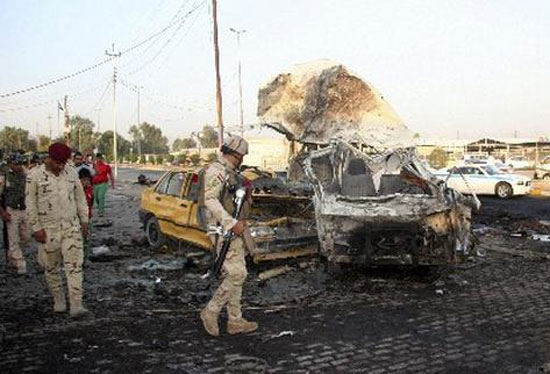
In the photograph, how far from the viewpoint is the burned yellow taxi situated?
8156mm

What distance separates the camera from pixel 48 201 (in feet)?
19.2

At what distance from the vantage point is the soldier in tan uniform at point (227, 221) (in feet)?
16.6

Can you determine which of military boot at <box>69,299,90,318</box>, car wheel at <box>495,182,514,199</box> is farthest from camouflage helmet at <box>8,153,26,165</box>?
car wheel at <box>495,182,514,199</box>

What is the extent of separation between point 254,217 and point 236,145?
3.70 meters

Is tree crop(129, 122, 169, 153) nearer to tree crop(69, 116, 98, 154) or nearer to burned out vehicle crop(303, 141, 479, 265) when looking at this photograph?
tree crop(69, 116, 98, 154)

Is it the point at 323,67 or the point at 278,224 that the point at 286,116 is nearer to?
the point at 323,67

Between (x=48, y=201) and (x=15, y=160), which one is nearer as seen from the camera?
(x=48, y=201)

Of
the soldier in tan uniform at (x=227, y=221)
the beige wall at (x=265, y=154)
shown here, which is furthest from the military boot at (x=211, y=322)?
the beige wall at (x=265, y=154)

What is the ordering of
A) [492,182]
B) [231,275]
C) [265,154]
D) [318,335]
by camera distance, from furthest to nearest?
[265,154], [492,182], [318,335], [231,275]

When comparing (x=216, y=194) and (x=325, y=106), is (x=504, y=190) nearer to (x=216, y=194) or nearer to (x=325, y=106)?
(x=325, y=106)

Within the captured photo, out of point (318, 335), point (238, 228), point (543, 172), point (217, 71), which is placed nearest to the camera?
point (238, 228)

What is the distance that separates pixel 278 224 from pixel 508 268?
3546mm

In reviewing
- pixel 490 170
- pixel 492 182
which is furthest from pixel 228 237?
pixel 490 170

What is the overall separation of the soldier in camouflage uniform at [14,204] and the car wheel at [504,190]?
17830 mm
